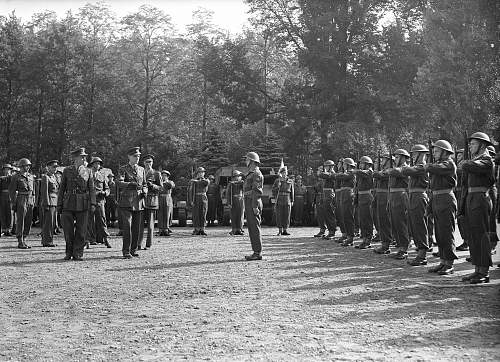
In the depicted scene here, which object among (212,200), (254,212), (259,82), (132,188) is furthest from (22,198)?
(259,82)

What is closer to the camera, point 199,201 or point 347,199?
point 347,199

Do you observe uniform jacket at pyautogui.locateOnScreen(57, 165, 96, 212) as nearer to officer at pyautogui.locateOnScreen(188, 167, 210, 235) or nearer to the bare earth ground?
the bare earth ground

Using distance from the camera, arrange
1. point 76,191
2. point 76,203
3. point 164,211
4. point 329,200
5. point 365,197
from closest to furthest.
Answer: point 76,203 → point 76,191 → point 365,197 → point 329,200 → point 164,211

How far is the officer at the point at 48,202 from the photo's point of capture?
1488 cm

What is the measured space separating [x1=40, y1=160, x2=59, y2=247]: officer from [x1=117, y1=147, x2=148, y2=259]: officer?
3136 mm

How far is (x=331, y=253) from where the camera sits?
1342cm

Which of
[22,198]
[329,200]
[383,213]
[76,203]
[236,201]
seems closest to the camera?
[76,203]

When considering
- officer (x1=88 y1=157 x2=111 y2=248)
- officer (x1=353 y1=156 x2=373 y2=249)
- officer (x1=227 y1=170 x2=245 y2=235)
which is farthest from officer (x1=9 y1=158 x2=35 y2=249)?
officer (x1=353 y1=156 x2=373 y2=249)

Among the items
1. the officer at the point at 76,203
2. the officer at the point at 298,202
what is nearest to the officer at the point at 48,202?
the officer at the point at 76,203

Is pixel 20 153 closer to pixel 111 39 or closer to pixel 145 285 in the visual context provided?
pixel 111 39

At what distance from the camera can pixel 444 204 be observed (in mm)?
10047

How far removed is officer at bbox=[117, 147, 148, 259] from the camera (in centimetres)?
1232

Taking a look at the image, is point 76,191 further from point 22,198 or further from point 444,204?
point 444,204

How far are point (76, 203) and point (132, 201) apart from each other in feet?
3.64
